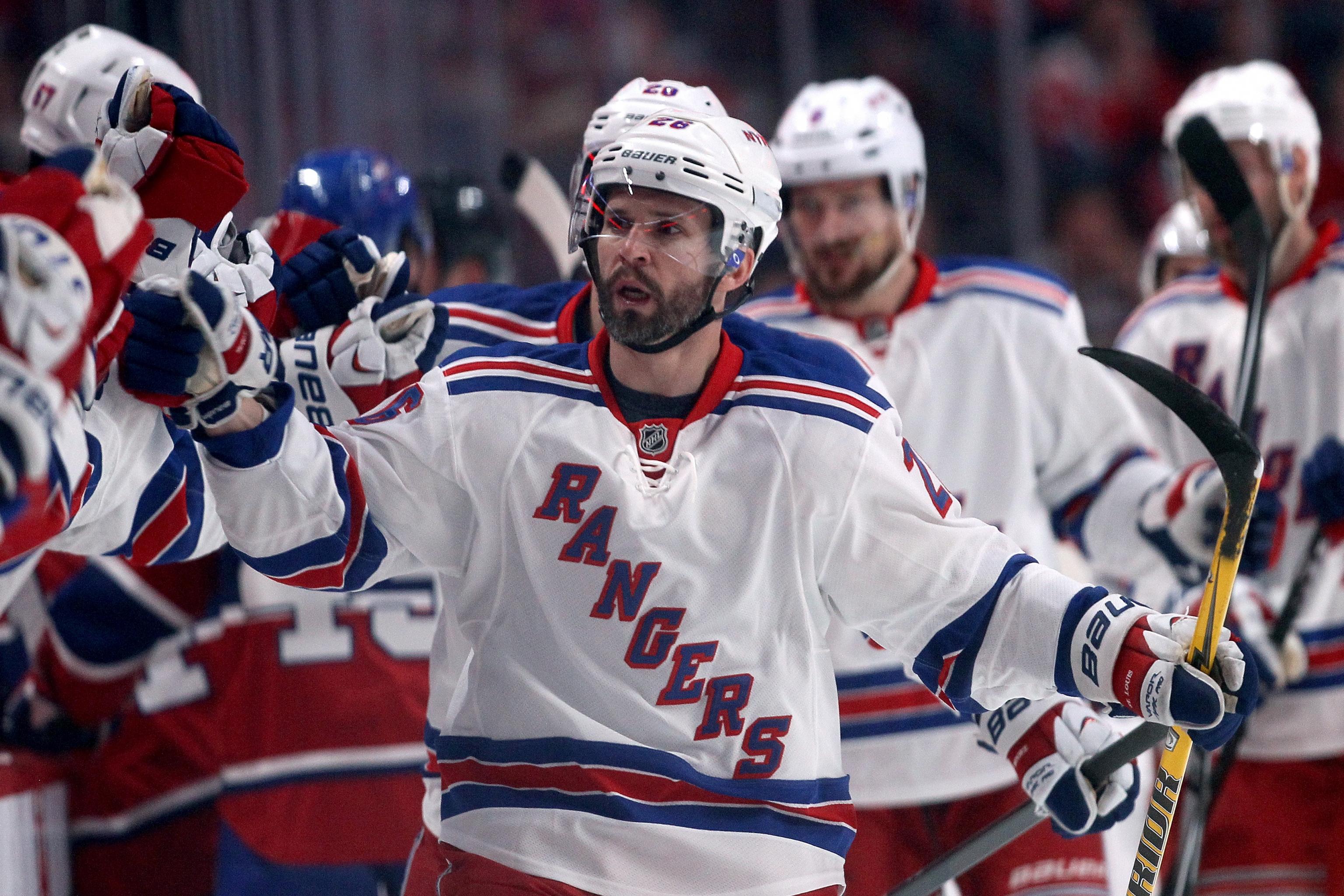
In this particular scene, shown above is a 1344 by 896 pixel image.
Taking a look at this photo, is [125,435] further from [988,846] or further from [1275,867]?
[1275,867]

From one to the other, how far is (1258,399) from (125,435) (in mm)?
2368

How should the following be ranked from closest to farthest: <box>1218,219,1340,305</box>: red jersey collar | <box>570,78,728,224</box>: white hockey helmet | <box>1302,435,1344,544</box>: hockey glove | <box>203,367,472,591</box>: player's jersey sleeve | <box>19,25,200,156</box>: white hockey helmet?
<box>203,367,472,591</box>: player's jersey sleeve, <box>570,78,728,224</box>: white hockey helmet, <box>19,25,200,156</box>: white hockey helmet, <box>1302,435,1344,544</box>: hockey glove, <box>1218,219,1340,305</box>: red jersey collar

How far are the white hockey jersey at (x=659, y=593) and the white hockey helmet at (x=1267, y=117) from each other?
1.64 meters

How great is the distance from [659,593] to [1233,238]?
5.79 feet

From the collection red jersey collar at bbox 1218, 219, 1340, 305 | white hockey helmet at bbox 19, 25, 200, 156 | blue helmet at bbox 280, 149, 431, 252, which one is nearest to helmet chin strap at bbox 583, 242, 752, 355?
blue helmet at bbox 280, 149, 431, 252

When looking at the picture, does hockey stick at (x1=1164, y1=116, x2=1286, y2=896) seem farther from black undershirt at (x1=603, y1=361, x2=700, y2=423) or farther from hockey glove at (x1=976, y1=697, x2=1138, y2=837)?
black undershirt at (x1=603, y1=361, x2=700, y2=423)

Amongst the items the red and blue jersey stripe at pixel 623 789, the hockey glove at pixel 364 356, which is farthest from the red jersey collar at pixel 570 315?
the red and blue jersey stripe at pixel 623 789

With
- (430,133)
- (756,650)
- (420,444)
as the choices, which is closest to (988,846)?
(756,650)

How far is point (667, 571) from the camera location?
2094 mm

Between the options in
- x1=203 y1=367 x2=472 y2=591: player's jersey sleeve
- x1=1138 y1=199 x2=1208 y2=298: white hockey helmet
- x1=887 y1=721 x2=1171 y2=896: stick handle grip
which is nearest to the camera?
x1=203 y1=367 x2=472 y2=591: player's jersey sleeve

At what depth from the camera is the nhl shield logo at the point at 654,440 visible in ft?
7.09

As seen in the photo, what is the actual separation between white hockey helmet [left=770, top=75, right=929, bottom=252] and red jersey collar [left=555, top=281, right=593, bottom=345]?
72 centimetres

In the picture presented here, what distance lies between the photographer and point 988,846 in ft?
8.04

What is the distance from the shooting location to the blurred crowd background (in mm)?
5523
